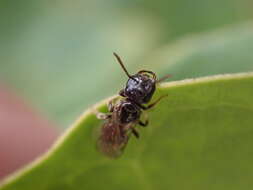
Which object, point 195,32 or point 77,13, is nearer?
point 195,32

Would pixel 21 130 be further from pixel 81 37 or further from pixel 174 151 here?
pixel 174 151

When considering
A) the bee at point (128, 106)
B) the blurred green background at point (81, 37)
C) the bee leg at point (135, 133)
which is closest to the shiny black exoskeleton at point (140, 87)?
the bee at point (128, 106)

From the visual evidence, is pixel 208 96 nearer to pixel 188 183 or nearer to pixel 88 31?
pixel 188 183

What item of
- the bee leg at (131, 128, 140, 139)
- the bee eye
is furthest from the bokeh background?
the bee leg at (131, 128, 140, 139)

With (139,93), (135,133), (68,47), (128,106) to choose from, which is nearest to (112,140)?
(128,106)

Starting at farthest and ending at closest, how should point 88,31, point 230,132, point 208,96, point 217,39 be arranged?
point 88,31 → point 217,39 → point 230,132 → point 208,96

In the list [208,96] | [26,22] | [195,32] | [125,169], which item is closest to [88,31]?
[26,22]
